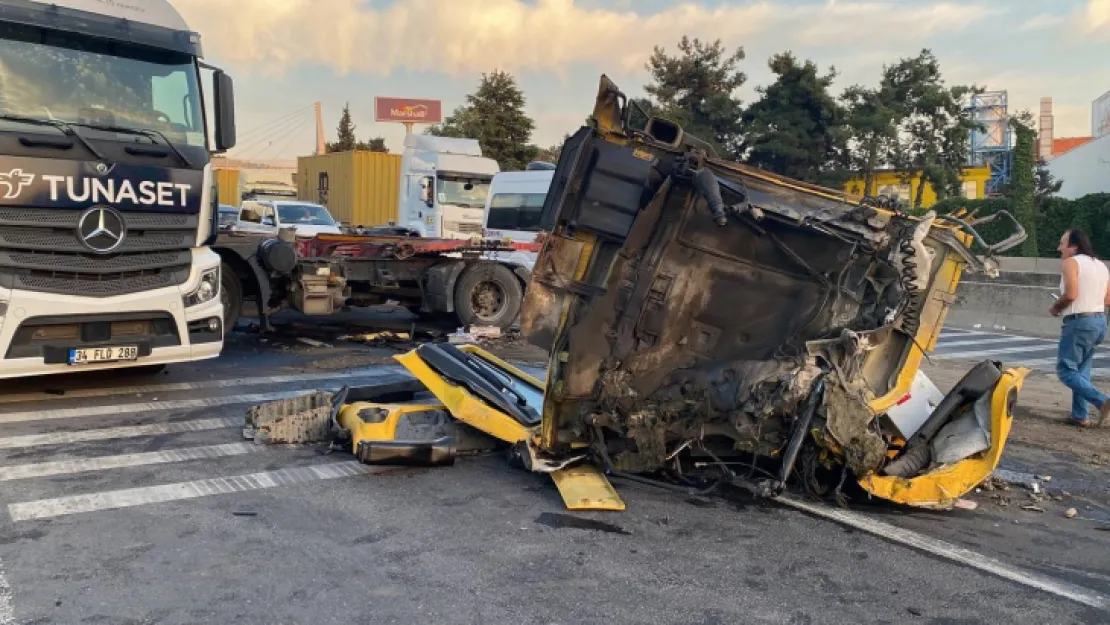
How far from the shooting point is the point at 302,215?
18734 mm

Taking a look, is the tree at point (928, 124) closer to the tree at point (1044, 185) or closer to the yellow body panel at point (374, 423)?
the tree at point (1044, 185)

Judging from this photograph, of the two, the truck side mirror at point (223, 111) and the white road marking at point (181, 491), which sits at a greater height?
the truck side mirror at point (223, 111)

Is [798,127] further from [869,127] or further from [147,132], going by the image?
[147,132]

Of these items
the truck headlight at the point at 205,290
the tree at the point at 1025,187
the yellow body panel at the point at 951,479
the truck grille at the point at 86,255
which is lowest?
the yellow body panel at the point at 951,479

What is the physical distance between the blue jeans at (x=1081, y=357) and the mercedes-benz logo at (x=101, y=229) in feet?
26.2

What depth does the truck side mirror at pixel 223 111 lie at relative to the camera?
307 inches

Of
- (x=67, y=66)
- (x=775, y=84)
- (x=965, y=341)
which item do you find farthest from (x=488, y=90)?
(x=67, y=66)

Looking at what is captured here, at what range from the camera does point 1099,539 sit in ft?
15.1

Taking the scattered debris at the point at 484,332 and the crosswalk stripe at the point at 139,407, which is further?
the scattered debris at the point at 484,332

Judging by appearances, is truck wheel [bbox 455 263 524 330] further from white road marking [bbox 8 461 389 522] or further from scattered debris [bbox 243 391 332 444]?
white road marking [bbox 8 461 389 522]

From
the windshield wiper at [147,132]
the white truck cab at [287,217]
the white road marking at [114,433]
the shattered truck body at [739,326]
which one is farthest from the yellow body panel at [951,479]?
the white truck cab at [287,217]

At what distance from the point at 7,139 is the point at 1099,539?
7.57 metres

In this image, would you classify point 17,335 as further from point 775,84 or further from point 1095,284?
point 775,84

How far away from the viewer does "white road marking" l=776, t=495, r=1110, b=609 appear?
12.5 feet
